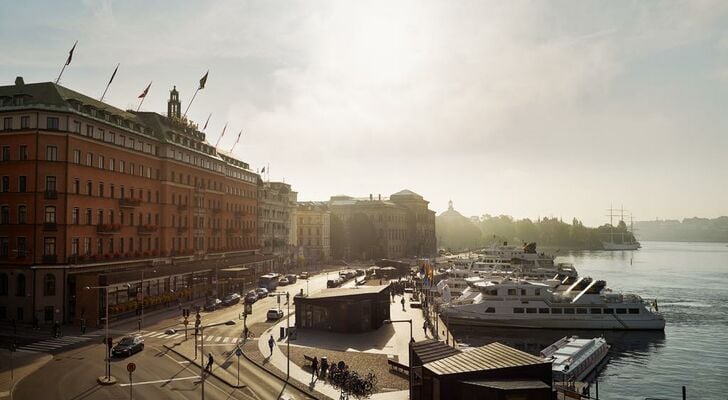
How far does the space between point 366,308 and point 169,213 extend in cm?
4424

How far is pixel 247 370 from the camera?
150 ft

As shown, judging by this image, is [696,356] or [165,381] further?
[696,356]

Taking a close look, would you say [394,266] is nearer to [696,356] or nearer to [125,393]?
[696,356]

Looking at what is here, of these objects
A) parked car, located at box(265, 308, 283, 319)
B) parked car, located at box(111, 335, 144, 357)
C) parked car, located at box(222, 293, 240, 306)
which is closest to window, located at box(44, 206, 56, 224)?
parked car, located at box(111, 335, 144, 357)

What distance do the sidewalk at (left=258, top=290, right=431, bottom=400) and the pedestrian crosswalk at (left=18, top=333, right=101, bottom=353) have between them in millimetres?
19109

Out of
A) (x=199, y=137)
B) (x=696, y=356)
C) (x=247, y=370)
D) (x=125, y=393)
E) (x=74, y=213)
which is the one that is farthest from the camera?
(x=199, y=137)

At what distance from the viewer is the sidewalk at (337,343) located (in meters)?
43.6

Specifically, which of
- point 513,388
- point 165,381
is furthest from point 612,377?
point 165,381

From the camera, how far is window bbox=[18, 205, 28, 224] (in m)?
64.3

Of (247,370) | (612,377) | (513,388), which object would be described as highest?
(513,388)

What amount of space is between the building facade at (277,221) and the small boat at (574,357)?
88241mm

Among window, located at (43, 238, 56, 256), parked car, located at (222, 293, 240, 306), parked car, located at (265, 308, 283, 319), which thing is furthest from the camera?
A: parked car, located at (222, 293, 240, 306)

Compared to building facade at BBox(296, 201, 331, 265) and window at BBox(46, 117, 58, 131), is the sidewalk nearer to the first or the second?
window at BBox(46, 117, 58, 131)

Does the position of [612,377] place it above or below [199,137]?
below
